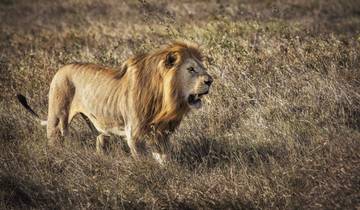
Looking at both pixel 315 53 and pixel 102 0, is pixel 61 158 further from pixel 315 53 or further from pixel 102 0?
pixel 102 0

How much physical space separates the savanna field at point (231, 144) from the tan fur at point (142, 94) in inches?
11.0

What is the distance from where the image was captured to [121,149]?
7352 millimetres

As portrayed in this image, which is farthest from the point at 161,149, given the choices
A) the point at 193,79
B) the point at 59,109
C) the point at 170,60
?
the point at 59,109

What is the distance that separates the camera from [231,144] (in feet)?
23.2

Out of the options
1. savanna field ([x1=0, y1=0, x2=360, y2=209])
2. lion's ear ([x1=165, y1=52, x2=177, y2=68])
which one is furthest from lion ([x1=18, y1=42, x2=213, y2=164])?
savanna field ([x1=0, y1=0, x2=360, y2=209])

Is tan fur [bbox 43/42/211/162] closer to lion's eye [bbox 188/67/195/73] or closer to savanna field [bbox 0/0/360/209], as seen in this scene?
lion's eye [bbox 188/67/195/73]

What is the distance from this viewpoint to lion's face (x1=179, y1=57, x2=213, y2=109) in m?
6.59

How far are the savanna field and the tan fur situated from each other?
279mm

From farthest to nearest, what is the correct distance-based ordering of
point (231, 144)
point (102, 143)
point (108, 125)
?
1. point (102, 143)
2. point (108, 125)
3. point (231, 144)

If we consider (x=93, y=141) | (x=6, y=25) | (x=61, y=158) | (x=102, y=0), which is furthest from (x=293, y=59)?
(x=102, y=0)

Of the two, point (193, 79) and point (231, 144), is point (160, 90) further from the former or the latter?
point (231, 144)

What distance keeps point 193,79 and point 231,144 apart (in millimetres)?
888

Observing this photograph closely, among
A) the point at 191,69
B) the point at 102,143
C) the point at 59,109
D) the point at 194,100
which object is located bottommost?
the point at 102,143

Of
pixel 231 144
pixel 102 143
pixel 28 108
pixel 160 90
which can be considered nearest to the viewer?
pixel 160 90
